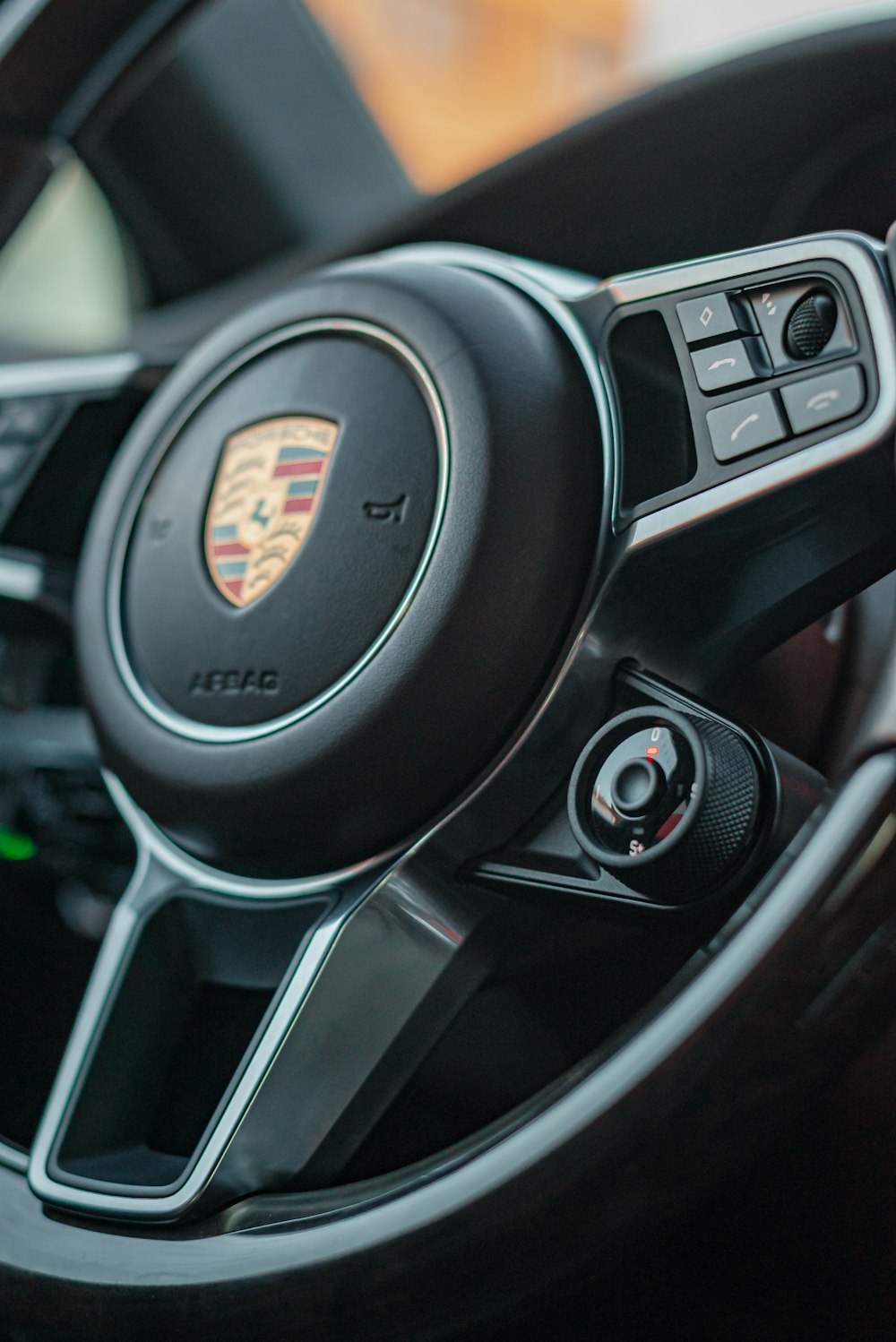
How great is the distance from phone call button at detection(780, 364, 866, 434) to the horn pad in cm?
14

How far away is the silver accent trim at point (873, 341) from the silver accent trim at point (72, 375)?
603 millimetres

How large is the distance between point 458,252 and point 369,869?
1.53ft

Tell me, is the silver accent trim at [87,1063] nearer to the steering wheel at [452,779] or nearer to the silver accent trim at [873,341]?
the steering wheel at [452,779]

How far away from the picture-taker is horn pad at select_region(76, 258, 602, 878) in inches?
27.7

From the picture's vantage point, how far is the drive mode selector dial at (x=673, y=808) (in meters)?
0.60

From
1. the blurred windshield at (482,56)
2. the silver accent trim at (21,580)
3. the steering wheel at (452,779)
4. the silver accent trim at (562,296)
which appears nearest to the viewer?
the steering wheel at (452,779)

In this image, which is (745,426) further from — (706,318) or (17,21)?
(17,21)

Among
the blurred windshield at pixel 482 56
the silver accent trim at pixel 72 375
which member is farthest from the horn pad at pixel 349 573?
the blurred windshield at pixel 482 56

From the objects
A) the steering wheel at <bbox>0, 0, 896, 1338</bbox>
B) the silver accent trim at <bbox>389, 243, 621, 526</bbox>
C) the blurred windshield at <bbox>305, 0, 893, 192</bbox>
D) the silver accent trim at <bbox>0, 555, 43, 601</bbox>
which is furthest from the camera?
the blurred windshield at <bbox>305, 0, 893, 192</bbox>

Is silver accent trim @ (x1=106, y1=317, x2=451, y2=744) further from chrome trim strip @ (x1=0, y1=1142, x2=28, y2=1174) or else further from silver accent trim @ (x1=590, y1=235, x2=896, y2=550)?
chrome trim strip @ (x1=0, y1=1142, x2=28, y2=1174)

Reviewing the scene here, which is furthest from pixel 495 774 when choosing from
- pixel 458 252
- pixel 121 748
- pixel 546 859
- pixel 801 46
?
pixel 801 46

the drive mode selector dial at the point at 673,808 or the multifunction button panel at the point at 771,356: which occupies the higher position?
the multifunction button panel at the point at 771,356

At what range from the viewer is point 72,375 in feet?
3.82

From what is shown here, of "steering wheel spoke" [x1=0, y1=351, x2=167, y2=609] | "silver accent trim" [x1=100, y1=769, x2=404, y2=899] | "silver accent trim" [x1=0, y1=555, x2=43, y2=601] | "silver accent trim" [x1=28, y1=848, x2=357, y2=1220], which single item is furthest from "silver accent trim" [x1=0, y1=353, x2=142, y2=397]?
"silver accent trim" [x1=28, y1=848, x2=357, y2=1220]
